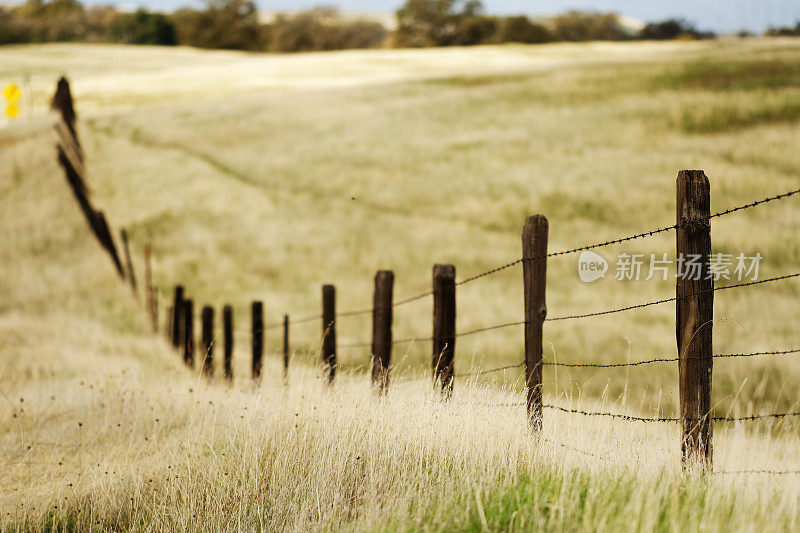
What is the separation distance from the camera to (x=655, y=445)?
494 cm

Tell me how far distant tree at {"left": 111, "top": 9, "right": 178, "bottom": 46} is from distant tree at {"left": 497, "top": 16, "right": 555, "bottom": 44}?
40599 millimetres

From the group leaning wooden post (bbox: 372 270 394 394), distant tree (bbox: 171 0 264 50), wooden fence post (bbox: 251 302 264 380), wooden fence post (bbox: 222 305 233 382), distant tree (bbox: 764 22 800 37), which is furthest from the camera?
distant tree (bbox: 171 0 264 50)

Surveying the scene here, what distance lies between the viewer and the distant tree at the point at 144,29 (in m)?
87.0

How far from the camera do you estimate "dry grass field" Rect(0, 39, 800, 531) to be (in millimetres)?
4391

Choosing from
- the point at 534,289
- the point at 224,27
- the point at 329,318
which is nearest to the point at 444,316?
the point at 534,289

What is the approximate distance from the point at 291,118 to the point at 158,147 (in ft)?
18.3

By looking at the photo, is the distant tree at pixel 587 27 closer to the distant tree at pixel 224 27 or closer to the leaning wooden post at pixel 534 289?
the distant tree at pixel 224 27

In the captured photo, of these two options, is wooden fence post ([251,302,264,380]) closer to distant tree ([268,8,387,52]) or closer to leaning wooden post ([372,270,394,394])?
leaning wooden post ([372,270,394,394])

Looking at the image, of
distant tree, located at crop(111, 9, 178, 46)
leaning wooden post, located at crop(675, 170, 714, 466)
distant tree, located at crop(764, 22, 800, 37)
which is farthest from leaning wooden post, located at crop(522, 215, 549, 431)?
distant tree, located at crop(111, 9, 178, 46)

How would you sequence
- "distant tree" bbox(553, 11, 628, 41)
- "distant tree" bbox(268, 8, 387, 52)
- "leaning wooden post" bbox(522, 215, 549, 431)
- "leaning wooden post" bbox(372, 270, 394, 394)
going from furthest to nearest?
"distant tree" bbox(268, 8, 387, 52)
"distant tree" bbox(553, 11, 628, 41)
"leaning wooden post" bbox(372, 270, 394, 394)
"leaning wooden post" bbox(522, 215, 549, 431)

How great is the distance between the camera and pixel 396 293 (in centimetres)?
1438

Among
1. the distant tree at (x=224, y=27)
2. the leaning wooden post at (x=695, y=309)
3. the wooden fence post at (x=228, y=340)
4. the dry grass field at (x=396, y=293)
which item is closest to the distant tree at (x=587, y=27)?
the distant tree at (x=224, y=27)

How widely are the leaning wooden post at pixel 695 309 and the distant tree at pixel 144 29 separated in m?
91.1

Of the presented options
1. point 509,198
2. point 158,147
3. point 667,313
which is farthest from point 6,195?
point 667,313
